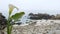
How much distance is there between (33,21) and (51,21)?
358mm

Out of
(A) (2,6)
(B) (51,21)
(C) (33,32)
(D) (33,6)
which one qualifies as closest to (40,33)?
(C) (33,32)

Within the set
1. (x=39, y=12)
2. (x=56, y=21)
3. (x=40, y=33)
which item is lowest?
(x=40, y=33)

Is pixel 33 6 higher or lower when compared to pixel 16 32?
higher

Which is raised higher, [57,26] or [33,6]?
[33,6]

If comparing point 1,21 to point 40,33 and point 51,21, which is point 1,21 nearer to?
point 40,33

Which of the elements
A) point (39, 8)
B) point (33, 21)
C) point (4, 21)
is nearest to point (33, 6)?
point (39, 8)

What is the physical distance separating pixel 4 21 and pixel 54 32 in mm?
960

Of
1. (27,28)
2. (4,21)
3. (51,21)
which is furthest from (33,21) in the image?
(4,21)

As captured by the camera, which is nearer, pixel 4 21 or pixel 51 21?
pixel 4 21

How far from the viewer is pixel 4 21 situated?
2521 mm

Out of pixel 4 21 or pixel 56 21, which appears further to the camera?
pixel 56 21

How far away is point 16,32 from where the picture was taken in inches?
101

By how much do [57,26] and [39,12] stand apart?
0.44 metres

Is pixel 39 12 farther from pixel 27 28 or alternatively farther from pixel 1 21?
pixel 1 21
